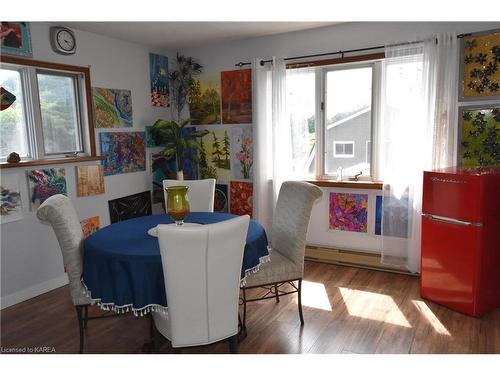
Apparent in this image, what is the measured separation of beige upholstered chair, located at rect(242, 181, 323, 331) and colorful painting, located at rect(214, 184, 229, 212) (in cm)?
190

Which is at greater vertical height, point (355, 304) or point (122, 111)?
point (122, 111)

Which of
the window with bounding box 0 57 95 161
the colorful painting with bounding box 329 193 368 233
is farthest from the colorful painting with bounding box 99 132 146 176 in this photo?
the colorful painting with bounding box 329 193 368 233

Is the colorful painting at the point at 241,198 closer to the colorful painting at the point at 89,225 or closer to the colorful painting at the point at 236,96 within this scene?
the colorful painting at the point at 236,96

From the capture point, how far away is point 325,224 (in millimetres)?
4285

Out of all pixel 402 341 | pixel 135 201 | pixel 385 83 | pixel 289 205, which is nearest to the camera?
pixel 402 341

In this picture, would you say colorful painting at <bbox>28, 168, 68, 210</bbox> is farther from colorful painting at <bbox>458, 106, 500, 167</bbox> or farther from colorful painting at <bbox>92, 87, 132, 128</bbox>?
colorful painting at <bbox>458, 106, 500, 167</bbox>

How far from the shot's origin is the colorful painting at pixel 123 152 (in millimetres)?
4105

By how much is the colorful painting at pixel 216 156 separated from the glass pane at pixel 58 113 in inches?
59.1

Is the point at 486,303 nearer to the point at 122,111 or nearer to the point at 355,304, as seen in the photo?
the point at 355,304

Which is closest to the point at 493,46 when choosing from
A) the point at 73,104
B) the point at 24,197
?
the point at 73,104

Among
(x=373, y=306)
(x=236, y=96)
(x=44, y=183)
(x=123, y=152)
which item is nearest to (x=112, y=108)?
(x=123, y=152)

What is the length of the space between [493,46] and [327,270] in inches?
98.9

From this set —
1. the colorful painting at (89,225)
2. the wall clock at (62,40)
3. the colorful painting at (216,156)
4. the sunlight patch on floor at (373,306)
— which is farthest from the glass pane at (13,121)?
the sunlight patch on floor at (373,306)

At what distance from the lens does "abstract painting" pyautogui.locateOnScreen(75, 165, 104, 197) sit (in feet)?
12.5
